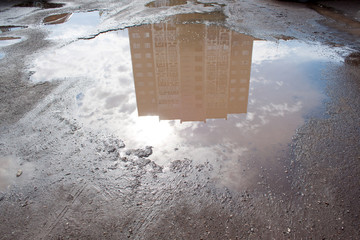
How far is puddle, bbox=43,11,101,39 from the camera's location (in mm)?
8867

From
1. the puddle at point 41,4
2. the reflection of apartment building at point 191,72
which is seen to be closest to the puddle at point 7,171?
the reflection of apartment building at point 191,72

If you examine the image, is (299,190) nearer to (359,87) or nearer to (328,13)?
(359,87)

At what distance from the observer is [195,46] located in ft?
23.5

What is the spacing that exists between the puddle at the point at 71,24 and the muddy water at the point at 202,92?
122cm

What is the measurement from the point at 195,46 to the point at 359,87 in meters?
3.91

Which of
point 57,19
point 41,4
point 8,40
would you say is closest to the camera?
point 8,40

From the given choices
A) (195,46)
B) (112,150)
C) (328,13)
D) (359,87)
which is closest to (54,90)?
(112,150)

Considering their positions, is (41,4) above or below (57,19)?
above

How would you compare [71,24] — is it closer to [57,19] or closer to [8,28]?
[57,19]

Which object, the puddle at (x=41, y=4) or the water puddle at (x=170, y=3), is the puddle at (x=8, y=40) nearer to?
the puddle at (x=41, y=4)

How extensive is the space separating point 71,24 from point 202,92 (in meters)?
6.92

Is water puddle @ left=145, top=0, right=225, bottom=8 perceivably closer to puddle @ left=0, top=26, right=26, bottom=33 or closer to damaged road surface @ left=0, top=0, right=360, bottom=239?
damaged road surface @ left=0, top=0, right=360, bottom=239

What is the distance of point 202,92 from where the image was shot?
5406 mm

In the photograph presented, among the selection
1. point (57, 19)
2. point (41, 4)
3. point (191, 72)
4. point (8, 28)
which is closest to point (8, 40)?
point (8, 28)
